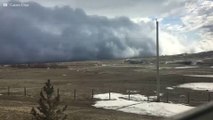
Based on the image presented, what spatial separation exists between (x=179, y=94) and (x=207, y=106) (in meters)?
43.9

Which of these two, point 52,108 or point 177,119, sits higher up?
point 177,119

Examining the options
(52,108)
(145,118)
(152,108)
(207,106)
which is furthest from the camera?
(152,108)

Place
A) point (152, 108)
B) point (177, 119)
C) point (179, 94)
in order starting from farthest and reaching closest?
point (179, 94)
point (152, 108)
point (177, 119)

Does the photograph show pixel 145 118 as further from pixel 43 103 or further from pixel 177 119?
pixel 177 119

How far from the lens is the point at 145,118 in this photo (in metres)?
27.2

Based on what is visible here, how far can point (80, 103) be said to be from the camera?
36969 mm

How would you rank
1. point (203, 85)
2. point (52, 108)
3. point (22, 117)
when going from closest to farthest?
point (52, 108), point (22, 117), point (203, 85)

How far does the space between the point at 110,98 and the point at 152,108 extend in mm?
8865

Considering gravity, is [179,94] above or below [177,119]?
below

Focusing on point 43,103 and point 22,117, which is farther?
point 22,117

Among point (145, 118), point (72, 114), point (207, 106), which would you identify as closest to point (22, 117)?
point (72, 114)

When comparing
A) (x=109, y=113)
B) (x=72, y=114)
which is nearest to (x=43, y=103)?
(x=72, y=114)

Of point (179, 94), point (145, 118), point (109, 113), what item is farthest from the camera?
point (179, 94)

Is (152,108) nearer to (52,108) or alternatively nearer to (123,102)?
(123,102)
